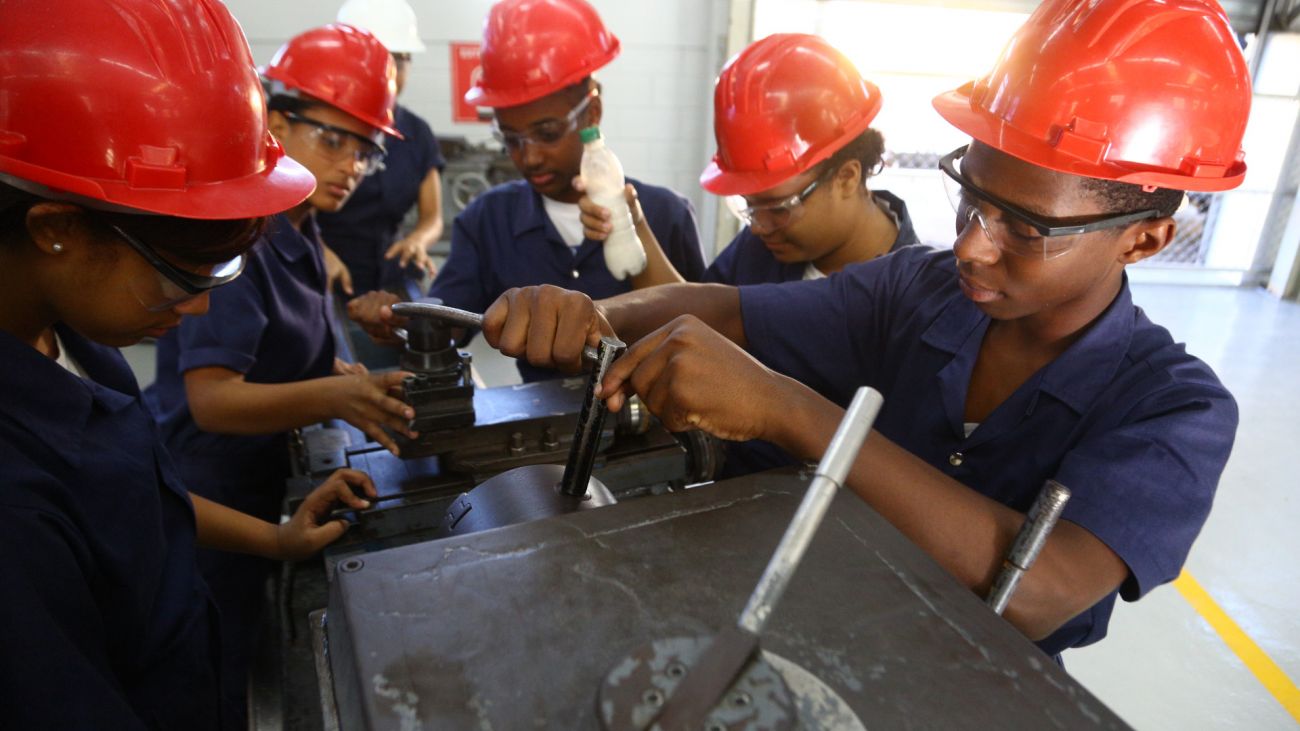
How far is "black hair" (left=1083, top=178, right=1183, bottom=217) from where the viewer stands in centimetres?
89

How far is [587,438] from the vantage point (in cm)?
79

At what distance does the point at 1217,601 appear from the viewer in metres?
2.40

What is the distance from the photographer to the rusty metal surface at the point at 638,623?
0.49m

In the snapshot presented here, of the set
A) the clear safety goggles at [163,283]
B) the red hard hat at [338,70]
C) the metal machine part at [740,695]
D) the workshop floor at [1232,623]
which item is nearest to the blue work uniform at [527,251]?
the red hard hat at [338,70]

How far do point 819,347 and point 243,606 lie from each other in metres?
1.20

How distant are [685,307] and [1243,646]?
2058 millimetres

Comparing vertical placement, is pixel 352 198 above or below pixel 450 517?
below

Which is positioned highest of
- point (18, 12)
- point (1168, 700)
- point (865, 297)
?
point (18, 12)

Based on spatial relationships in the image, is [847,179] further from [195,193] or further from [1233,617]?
[1233,617]

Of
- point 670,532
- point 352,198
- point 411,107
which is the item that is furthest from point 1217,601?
point 411,107

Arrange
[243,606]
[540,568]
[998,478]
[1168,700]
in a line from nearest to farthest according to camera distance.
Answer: [540,568] < [998,478] < [243,606] < [1168,700]

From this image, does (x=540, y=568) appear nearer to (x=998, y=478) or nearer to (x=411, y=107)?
(x=998, y=478)

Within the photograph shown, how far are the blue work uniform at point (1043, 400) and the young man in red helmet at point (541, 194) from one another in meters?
0.58

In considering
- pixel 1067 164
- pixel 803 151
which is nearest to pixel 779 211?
pixel 803 151
